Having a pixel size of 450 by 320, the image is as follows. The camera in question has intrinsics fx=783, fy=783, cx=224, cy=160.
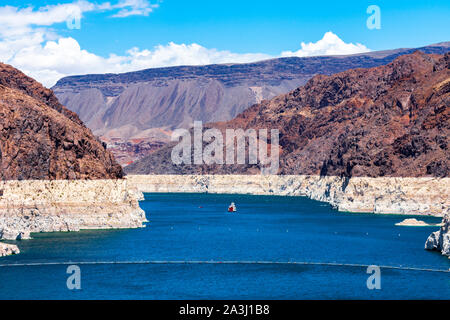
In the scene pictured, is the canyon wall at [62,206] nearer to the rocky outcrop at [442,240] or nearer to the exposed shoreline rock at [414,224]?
the rocky outcrop at [442,240]

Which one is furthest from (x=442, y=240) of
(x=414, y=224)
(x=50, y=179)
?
(x=50, y=179)

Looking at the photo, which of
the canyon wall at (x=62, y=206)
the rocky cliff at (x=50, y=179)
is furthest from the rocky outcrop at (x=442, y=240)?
the rocky cliff at (x=50, y=179)

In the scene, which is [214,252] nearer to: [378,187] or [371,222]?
[371,222]

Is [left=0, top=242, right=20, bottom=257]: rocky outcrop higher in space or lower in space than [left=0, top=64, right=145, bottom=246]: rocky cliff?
lower

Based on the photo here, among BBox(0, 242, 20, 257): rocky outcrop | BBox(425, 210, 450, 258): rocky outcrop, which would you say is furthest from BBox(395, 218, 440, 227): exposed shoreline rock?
BBox(0, 242, 20, 257): rocky outcrop

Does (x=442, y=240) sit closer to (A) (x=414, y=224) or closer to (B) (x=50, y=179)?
(A) (x=414, y=224)

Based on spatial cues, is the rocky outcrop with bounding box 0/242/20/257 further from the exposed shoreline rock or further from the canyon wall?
the exposed shoreline rock

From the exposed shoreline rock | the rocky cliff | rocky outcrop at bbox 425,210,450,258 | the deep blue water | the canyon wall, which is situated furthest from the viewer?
the exposed shoreline rock
